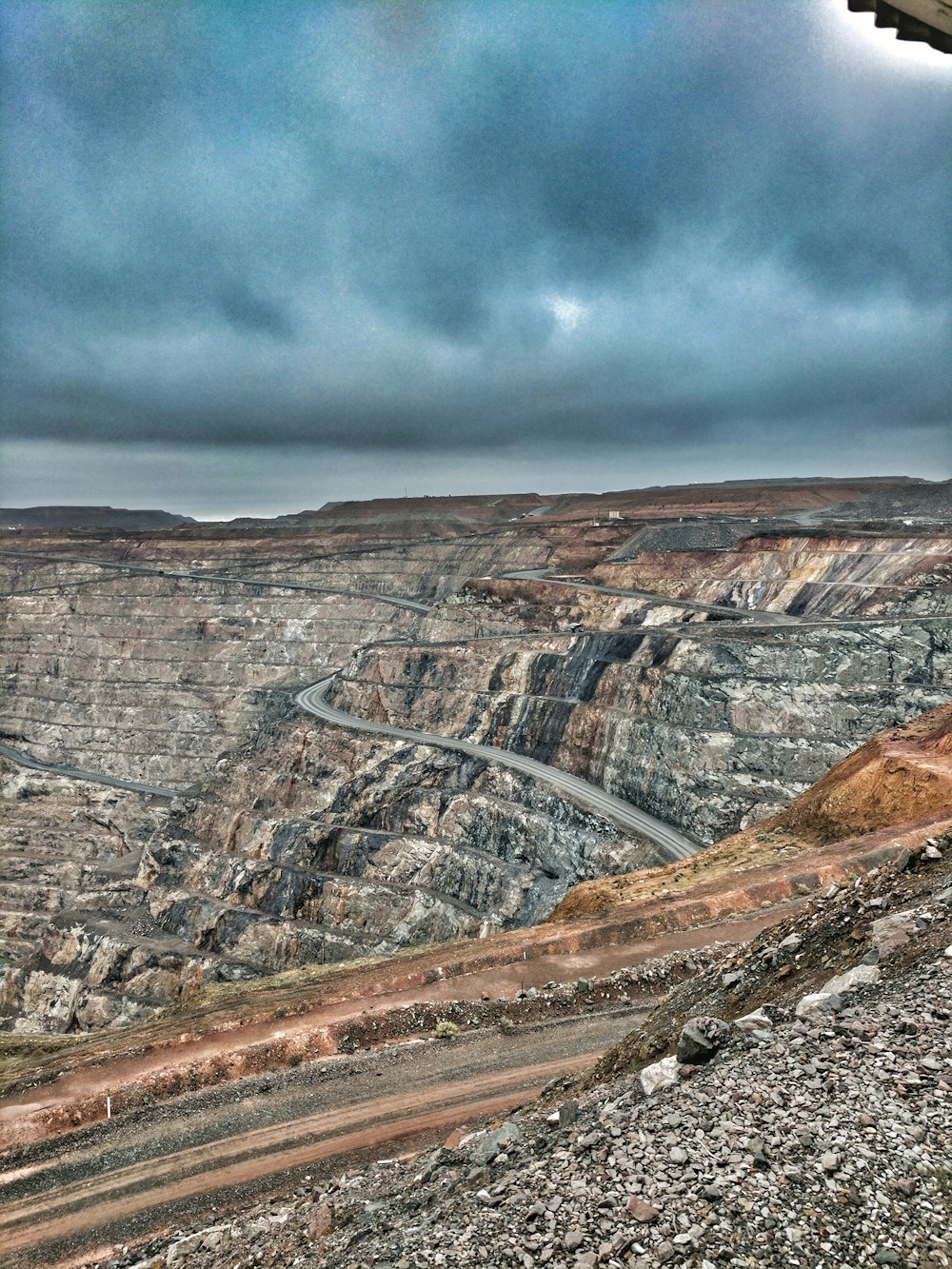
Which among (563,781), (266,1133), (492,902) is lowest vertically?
(492,902)

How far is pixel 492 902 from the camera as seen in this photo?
138 feet

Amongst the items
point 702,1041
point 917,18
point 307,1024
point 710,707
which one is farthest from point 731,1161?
point 710,707

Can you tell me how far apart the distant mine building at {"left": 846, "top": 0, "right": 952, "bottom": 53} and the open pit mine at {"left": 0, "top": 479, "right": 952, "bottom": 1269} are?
330 inches

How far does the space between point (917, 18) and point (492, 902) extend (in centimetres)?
4143

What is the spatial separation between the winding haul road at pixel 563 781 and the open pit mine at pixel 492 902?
1.03ft

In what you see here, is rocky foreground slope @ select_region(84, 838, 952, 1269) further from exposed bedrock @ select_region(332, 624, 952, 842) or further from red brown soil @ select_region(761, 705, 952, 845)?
exposed bedrock @ select_region(332, 624, 952, 842)

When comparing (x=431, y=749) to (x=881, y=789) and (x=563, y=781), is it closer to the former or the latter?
(x=563, y=781)

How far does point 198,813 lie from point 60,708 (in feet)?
155

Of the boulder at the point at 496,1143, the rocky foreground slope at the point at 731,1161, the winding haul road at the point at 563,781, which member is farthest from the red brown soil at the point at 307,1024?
the winding haul road at the point at 563,781

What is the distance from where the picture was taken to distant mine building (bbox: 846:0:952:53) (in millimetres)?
4871

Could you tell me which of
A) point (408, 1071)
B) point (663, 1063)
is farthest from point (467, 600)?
point (663, 1063)

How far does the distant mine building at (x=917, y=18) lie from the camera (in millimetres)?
4871

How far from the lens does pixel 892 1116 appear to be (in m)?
7.13

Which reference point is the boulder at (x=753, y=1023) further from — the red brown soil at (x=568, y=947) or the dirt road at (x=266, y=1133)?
the red brown soil at (x=568, y=947)
